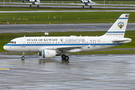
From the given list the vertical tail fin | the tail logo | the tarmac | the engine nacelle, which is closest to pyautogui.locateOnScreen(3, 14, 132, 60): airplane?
the vertical tail fin

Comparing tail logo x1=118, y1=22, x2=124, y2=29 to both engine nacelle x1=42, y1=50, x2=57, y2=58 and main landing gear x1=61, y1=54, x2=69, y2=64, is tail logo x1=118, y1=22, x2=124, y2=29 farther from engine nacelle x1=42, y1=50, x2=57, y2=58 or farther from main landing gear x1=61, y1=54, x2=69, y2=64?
engine nacelle x1=42, y1=50, x2=57, y2=58

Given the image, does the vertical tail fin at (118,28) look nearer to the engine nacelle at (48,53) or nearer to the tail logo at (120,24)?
the tail logo at (120,24)

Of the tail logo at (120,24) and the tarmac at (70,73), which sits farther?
the tail logo at (120,24)

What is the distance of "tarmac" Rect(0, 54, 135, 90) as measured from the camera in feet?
110

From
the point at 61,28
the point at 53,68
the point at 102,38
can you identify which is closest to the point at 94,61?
the point at 102,38

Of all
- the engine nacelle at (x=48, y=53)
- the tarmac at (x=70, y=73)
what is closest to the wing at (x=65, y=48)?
the tarmac at (x=70, y=73)

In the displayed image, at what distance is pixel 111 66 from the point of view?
1779 inches

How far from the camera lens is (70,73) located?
40094 mm

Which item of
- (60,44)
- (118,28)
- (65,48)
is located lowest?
(65,48)

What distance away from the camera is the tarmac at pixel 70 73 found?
33469mm

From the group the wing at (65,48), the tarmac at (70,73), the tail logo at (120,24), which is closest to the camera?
the tarmac at (70,73)

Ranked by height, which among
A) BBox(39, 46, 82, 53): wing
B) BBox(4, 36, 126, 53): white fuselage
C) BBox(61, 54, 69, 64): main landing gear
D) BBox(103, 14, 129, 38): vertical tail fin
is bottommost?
BBox(61, 54, 69, 64): main landing gear

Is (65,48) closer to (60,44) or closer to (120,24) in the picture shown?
(60,44)

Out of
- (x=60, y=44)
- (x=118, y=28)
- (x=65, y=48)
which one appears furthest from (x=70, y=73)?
(x=118, y=28)
